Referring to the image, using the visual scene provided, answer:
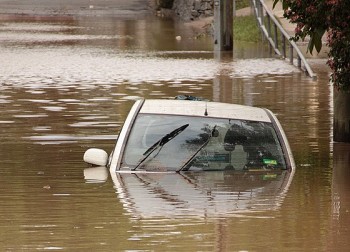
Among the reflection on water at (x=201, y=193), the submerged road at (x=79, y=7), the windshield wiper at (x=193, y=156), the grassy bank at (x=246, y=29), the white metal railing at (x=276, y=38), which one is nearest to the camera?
the reflection on water at (x=201, y=193)

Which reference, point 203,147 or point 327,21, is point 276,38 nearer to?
point 327,21

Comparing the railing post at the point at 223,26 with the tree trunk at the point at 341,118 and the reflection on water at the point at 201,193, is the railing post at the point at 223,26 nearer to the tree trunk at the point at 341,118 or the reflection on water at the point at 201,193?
the tree trunk at the point at 341,118

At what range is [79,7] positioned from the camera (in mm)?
66375

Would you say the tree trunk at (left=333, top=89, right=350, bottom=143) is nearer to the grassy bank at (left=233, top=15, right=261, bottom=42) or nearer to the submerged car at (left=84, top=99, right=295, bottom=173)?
the submerged car at (left=84, top=99, right=295, bottom=173)

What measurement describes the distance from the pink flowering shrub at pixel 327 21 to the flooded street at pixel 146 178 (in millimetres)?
1391

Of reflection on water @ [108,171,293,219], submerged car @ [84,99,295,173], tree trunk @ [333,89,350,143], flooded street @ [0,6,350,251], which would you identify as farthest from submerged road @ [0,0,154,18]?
reflection on water @ [108,171,293,219]

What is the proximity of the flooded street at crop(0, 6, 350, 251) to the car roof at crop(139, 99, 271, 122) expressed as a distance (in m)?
0.75

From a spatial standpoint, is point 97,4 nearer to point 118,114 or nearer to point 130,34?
point 130,34

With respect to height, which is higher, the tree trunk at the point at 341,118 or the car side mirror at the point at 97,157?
the car side mirror at the point at 97,157

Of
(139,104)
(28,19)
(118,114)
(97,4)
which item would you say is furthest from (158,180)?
(97,4)

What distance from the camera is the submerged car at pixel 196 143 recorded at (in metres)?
12.6

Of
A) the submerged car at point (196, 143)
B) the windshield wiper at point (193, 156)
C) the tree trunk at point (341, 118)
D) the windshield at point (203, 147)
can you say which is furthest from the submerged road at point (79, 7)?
the windshield wiper at point (193, 156)

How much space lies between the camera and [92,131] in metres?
18.0

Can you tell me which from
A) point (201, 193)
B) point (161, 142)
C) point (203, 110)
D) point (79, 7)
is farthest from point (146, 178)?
point (79, 7)
